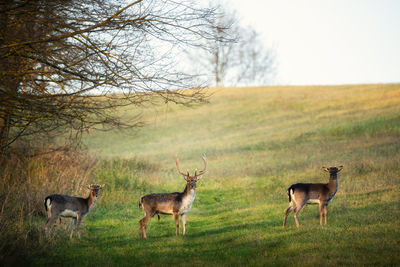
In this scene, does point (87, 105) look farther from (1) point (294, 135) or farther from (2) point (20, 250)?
(1) point (294, 135)

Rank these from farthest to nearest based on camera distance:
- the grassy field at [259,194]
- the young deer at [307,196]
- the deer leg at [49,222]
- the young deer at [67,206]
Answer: the young deer at [307,196] < the young deer at [67,206] < the deer leg at [49,222] < the grassy field at [259,194]

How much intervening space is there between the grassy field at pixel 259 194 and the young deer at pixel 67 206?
470 mm

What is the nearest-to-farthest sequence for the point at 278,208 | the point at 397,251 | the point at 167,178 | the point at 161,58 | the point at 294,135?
1. the point at 397,251
2. the point at 161,58
3. the point at 278,208
4. the point at 167,178
5. the point at 294,135

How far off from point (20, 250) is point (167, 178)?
13146 mm

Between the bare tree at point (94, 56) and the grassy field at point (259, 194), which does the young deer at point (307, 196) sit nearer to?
the grassy field at point (259, 194)

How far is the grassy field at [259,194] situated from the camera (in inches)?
309

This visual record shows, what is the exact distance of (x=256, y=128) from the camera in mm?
40156

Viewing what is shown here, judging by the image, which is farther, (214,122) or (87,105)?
(214,122)

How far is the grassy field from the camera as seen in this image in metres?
7.86

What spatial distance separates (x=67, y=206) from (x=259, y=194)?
8187mm

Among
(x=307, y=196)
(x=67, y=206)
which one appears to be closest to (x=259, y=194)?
(x=307, y=196)

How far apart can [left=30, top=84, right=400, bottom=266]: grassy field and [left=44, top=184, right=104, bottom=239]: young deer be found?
47 centimetres

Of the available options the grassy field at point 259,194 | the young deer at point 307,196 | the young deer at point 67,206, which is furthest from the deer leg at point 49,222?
the young deer at point 307,196

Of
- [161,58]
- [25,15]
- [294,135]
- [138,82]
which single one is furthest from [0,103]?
[294,135]
